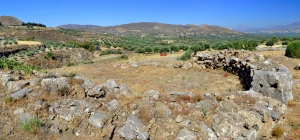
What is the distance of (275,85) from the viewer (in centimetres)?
877

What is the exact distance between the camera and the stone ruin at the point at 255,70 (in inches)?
340

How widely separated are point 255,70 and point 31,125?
991 centimetres

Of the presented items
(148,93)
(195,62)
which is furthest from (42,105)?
(195,62)

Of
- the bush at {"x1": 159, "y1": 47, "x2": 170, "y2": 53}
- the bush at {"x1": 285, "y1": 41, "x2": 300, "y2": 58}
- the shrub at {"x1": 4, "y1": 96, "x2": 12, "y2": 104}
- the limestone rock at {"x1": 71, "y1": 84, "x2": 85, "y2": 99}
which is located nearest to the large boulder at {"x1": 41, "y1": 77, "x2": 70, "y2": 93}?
the limestone rock at {"x1": 71, "y1": 84, "x2": 85, "y2": 99}

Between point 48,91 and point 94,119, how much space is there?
91.9 inches

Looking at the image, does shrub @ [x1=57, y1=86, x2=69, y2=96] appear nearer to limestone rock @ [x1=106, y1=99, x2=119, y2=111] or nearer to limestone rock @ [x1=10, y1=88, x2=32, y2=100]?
limestone rock @ [x1=10, y1=88, x2=32, y2=100]

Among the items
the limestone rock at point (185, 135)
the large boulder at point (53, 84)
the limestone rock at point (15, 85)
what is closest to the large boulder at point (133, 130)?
the limestone rock at point (185, 135)

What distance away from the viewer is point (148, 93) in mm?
8047

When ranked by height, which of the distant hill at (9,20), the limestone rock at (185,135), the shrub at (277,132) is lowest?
the shrub at (277,132)

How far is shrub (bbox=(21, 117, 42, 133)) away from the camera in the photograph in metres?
5.71

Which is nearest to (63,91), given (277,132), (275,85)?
(277,132)

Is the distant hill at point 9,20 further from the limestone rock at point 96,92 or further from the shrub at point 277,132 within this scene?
the shrub at point 277,132

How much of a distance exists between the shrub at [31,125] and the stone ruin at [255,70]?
860cm

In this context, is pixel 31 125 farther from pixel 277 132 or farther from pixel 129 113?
pixel 277 132
